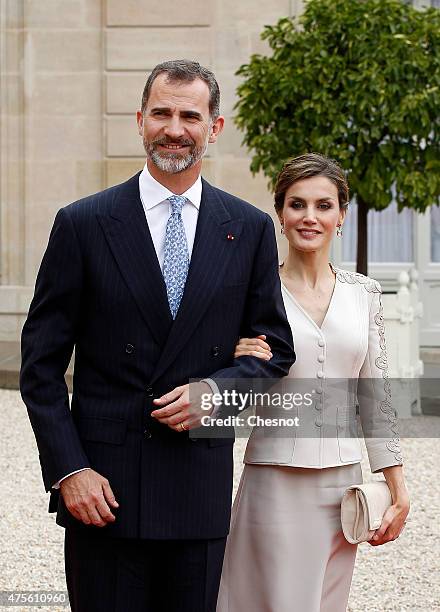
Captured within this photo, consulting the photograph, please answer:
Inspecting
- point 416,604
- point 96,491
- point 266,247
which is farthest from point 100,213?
point 416,604

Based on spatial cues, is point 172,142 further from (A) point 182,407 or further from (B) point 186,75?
(A) point 182,407

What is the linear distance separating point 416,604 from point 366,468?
2392 mm

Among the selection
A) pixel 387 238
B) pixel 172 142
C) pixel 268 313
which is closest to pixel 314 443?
pixel 268 313

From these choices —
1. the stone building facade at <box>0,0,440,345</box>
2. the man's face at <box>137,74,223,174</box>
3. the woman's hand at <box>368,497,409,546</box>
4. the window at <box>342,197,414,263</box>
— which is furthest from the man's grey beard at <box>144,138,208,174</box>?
the window at <box>342,197,414,263</box>

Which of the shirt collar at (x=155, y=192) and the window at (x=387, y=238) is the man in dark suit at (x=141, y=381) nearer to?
the shirt collar at (x=155, y=192)

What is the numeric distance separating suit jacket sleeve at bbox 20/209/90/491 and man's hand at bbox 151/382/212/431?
213 millimetres

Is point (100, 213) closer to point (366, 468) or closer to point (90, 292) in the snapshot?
point (90, 292)

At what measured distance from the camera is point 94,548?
263 cm

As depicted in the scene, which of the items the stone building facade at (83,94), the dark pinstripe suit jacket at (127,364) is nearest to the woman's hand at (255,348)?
the dark pinstripe suit jacket at (127,364)

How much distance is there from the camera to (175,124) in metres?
2.64

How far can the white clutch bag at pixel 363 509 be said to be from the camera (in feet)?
9.34

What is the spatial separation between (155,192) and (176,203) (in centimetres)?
6

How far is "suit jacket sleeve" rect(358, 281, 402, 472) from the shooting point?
10.1 ft

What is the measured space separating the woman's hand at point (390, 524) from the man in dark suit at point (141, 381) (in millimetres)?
446
